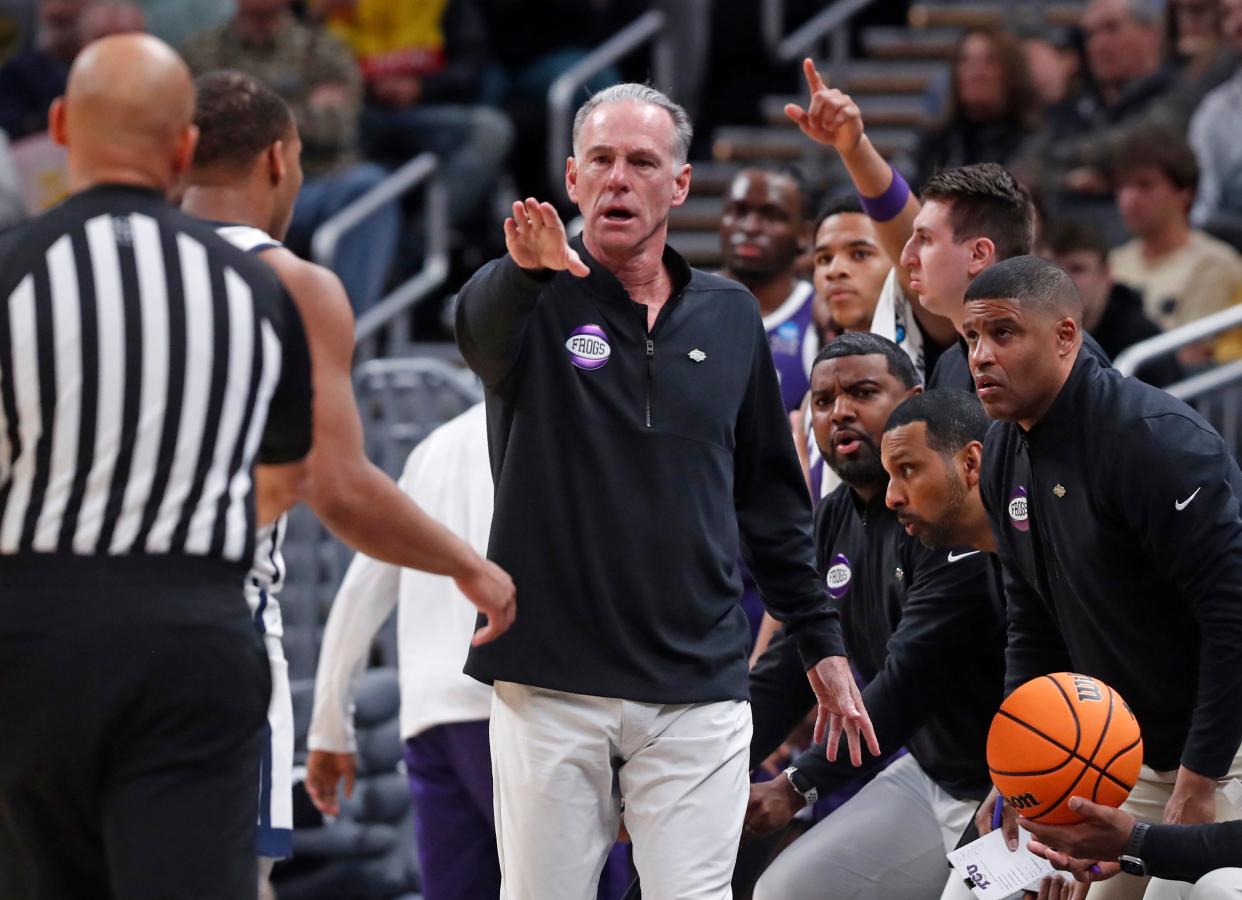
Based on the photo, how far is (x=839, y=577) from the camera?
5.81 metres

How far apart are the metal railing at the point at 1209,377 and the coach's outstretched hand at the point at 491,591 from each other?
4424mm

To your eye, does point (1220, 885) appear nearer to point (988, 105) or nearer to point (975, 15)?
point (988, 105)

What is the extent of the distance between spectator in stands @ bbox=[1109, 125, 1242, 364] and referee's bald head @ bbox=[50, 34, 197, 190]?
6458 mm

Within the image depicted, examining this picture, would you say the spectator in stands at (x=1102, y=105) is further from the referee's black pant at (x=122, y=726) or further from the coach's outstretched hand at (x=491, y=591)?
the referee's black pant at (x=122, y=726)

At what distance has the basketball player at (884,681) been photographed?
17.6 feet

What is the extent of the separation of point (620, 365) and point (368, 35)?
26.2ft

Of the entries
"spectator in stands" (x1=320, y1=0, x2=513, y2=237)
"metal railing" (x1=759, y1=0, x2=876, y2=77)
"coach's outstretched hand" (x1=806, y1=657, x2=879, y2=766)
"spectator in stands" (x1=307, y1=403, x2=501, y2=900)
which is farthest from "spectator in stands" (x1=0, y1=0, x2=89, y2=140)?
"coach's outstretched hand" (x1=806, y1=657, x2=879, y2=766)

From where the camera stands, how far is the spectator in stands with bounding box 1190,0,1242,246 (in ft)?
33.2

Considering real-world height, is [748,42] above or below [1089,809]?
above

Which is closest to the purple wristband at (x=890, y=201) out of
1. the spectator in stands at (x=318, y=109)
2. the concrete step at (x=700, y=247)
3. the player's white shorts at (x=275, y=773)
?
the player's white shorts at (x=275, y=773)

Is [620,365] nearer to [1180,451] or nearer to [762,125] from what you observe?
[1180,451]

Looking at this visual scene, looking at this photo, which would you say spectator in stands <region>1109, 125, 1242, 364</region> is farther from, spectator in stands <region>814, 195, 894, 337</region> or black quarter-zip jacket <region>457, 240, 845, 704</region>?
black quarter-zip jacket <region>457, 240, 845, 704</region>

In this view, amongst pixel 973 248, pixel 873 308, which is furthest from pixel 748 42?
pixel 973 248

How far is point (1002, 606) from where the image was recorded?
548 centimetres
